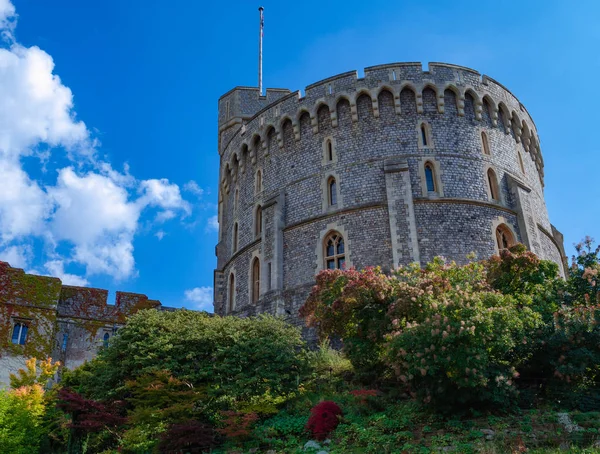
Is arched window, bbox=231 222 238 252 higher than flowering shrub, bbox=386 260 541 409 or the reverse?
higher

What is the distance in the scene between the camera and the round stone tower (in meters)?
21.5

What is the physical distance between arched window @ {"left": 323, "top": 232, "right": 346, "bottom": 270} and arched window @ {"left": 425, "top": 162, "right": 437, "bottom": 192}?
4.03 metres

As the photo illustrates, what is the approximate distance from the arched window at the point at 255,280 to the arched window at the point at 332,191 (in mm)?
4452

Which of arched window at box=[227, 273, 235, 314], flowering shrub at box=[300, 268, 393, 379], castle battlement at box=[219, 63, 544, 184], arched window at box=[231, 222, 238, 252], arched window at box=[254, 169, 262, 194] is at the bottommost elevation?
flowering shrub at box=[300, 268, 393, 379]

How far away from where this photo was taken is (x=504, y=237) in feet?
73.5

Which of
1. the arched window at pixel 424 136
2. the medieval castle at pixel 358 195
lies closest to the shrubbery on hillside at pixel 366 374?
the medieval castle at pixel 358 195

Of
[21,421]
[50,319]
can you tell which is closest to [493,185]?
[21,421]

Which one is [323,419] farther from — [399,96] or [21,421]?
[399,96]

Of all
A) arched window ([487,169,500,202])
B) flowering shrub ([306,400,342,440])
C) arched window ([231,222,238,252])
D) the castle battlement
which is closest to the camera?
flowering shrub ([306,400,342,440])

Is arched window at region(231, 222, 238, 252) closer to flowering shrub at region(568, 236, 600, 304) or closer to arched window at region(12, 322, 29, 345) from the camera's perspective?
arched window at region(12, 322, 29, 345)

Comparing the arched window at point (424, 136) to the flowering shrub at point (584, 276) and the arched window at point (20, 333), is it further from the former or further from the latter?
the arched window at point (20, 333)

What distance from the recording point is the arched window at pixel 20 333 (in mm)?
25453

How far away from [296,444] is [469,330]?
4747 mm

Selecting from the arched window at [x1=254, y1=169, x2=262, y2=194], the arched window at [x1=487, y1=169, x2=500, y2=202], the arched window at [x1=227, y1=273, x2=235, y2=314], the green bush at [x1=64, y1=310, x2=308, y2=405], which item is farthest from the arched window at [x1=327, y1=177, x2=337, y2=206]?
the green bush at [x1=64, y1=310, x2=308, y2=405]
